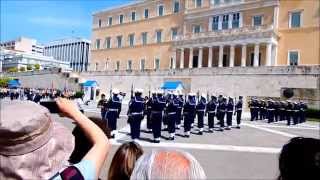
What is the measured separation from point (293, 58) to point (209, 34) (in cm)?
955

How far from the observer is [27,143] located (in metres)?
1.76

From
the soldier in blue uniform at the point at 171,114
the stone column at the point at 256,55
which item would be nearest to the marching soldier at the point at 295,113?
the soldier in blue uniform at the point at 171,114

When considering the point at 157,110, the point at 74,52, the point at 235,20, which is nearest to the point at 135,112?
the point at 157,110

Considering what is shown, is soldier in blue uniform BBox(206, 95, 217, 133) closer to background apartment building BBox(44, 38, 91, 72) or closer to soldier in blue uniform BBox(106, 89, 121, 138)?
soldier in blue uniform BBox(106, 89, 121, 138)

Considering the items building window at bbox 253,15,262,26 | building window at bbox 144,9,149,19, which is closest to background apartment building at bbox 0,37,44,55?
building window at bbox 144,9,149,19

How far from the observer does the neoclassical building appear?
4334cm

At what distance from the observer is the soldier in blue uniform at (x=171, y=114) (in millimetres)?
14594

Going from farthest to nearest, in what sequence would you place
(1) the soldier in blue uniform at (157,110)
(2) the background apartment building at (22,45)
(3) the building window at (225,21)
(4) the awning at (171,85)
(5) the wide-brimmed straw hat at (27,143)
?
(2) the background apartment building at (22,45), (3) the building window at (225,21), (4) the awning at (171,85), (1) the soldier in blue uniform at (157,110), (5) the wide-brimmed straw hat at (27,143)

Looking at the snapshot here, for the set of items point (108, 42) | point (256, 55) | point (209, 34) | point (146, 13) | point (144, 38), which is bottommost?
point (256, 55)

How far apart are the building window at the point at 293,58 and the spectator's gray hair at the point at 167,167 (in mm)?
44286

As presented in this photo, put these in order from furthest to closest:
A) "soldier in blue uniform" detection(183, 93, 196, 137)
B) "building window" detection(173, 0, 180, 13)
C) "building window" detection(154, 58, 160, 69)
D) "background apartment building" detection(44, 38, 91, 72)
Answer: "background apartment building" detection(44, 38, 91, 72), "building window" detection(154, 58, 160, 69), "building window" detection(173, 0, 180, 13), "soldier in blue uniform" detection(183, 93, 196, 137)

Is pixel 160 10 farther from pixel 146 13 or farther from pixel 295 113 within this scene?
pixel 295 113

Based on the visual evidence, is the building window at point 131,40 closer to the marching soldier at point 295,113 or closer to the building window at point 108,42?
the building window at point 108,42

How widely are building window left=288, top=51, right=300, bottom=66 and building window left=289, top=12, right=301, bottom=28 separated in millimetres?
2799
